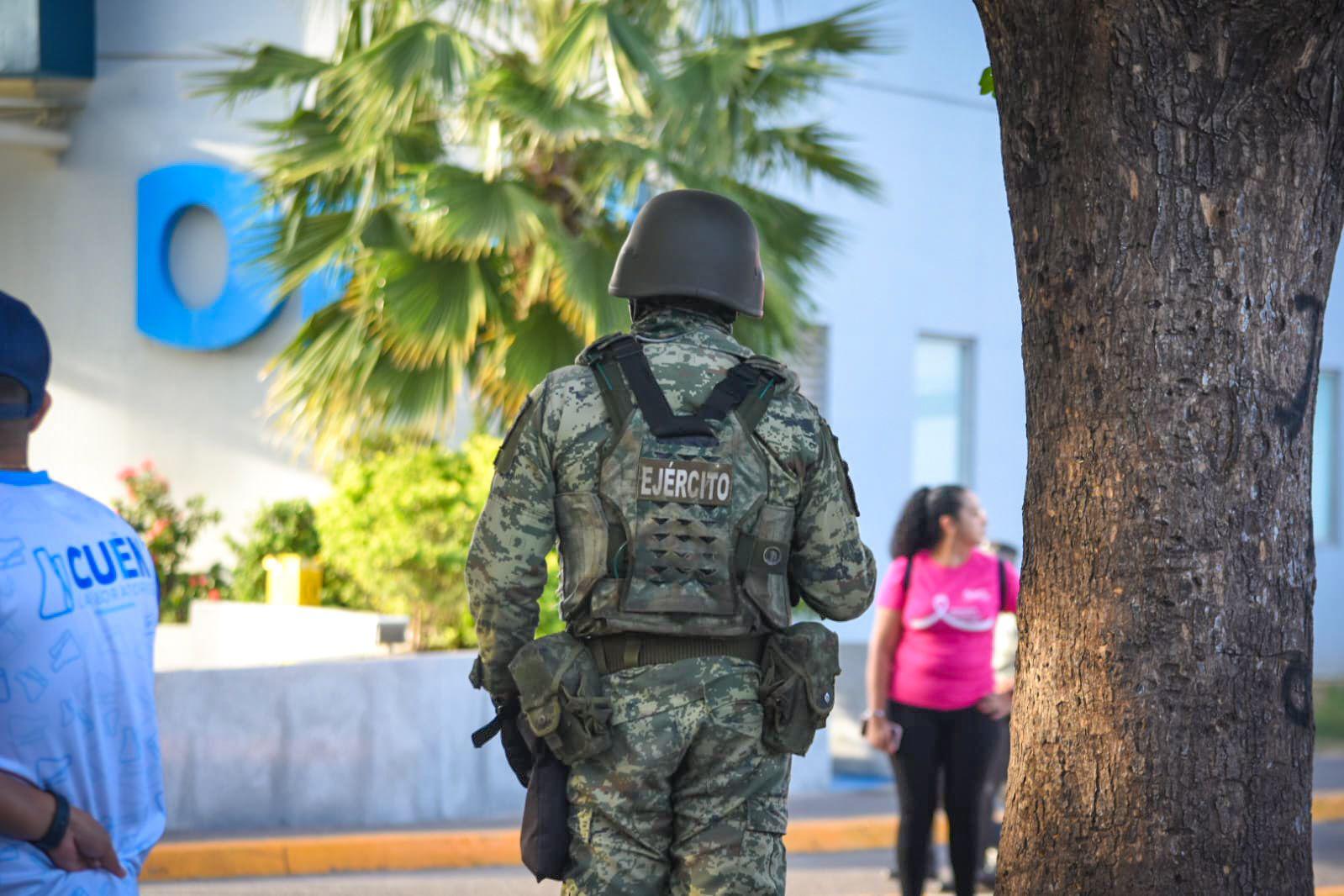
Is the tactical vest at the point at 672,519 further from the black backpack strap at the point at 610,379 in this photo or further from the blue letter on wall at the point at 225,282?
the blue letter on wall at the point at 225,282

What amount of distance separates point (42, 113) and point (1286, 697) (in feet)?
42.3

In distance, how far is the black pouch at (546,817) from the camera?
3.37m

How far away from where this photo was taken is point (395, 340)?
9.95 metres

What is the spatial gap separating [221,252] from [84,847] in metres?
11.8

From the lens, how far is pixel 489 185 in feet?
32.1

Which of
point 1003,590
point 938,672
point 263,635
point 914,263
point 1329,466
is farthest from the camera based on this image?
point 1329,466

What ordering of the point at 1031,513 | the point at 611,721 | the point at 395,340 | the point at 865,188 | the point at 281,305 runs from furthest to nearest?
1. the point at 281,305
2. the point at 865,188
3. the point at 395,340
4. the point at 1031,513
5. the point at 611,721

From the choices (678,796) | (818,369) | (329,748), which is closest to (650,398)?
(678,796)

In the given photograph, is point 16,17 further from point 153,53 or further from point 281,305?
point 281,305

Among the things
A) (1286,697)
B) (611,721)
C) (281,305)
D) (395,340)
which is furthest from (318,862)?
(281,305)

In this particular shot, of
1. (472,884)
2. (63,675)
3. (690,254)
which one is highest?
(690,254)

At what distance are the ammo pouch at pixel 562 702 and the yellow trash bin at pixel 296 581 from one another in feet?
27.6

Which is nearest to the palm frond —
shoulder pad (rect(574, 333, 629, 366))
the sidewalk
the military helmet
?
the sidewalk

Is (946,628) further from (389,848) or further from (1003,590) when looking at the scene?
(389,848)
